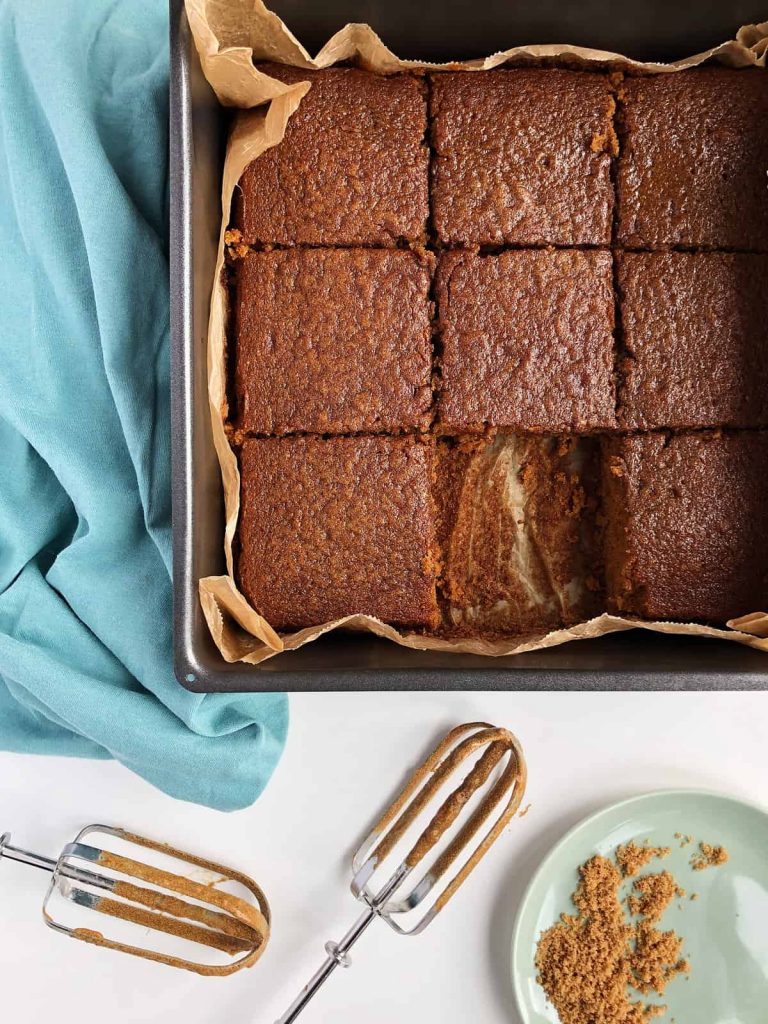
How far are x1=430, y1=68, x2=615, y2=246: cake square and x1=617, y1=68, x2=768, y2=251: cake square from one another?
0.24 feet

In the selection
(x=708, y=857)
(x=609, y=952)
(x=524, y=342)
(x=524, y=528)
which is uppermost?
(x=524, y=342)

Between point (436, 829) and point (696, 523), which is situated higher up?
point (696, 523)

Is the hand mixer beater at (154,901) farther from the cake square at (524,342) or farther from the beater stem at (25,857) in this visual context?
the cake square at (524,342)

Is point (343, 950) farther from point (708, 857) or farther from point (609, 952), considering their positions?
point (708, 857)

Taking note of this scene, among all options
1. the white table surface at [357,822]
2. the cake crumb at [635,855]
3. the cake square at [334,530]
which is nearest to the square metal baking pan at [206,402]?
the cake square at [334,530]

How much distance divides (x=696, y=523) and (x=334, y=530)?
95 cm

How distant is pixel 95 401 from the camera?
250 cm

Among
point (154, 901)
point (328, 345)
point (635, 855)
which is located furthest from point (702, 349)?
point (154, 901)

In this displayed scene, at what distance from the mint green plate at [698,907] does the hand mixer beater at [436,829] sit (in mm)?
251

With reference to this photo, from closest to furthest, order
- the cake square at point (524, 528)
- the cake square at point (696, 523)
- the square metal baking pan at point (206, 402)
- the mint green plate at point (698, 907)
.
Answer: the square metal baking pan at point (206, 402) < the cake square at point (696, 523) < the cake square at point (524, 528) < the mint green plate at point (698, 907)

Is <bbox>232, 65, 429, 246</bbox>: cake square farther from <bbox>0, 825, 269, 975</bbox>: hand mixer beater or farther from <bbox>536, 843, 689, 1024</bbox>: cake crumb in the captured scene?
<bbox>536, 843, 689, 1024</bbox>: cake crumb

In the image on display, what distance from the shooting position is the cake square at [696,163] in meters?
2.29

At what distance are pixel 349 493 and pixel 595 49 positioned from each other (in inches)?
54.0

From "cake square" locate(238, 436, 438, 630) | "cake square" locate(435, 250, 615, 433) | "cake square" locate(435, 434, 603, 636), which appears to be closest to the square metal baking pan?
"cake square" locate(238, 436, 438, 630)
